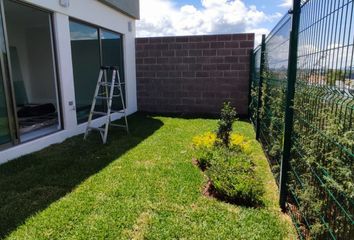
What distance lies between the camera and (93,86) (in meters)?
5.68

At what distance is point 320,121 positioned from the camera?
1669mm

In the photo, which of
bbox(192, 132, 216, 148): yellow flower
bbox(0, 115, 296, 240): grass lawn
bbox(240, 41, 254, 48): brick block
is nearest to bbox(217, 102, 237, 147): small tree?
bbox(192, 132, 216, 148): yellow flower

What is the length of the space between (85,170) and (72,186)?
0.46 meters

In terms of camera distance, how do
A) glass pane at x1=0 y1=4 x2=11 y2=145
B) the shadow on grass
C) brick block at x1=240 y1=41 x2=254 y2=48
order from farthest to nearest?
1. brick block at x1=240 y1=41 x2=254 y2=48
2. glass pane at x1=0 y1=4 x2=11 y2=145
3. the shadow on grass

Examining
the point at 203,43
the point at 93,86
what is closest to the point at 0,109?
the point at 93,86

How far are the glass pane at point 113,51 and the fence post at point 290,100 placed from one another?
453 centimetres

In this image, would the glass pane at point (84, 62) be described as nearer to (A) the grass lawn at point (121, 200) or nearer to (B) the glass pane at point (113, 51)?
(B) the glass pane at point (113, 51)

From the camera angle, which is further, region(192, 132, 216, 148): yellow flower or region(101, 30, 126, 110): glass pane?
region(101, 30, 126, 110): glass pane

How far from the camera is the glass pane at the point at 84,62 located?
16.3 ft

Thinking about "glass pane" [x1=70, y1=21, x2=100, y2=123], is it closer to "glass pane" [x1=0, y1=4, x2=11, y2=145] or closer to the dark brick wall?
"glass pane" [x1=0, y1=4, x2=11, y2=145]

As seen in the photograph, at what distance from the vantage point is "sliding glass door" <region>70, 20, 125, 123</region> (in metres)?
5.00

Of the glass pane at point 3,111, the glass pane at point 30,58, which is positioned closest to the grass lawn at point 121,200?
the glass pane at point 3,111

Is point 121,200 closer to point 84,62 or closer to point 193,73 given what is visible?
point 84,62

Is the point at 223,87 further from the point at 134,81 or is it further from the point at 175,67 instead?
the point at 134,81
